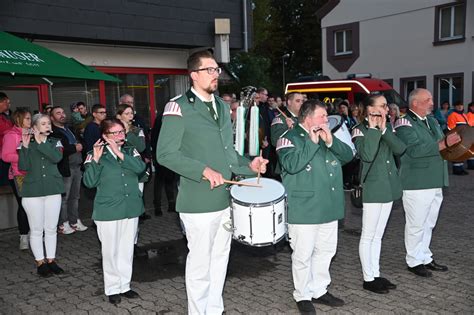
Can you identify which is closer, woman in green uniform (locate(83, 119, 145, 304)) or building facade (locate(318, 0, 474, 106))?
woman in green uniform (locate(83, 119, 145, 304))

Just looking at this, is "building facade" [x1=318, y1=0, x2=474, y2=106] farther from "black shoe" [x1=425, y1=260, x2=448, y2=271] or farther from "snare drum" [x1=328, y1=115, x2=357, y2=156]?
"snare drum" [x1=328, y1=115, x2=357, y2=156]

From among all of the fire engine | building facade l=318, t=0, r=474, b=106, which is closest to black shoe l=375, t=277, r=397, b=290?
the fire engine

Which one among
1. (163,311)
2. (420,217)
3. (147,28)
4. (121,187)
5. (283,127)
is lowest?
(163,311)

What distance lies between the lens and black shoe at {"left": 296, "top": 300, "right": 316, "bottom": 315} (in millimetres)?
4281

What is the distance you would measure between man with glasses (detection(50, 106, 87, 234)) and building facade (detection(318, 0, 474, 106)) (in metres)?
17.8

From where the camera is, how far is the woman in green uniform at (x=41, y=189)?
5414 millimetres

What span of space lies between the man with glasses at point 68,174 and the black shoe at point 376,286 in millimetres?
4425

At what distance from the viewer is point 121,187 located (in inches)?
185

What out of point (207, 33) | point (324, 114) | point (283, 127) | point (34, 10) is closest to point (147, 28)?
point (207, 33)

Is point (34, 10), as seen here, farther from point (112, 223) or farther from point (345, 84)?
point (345, 84)

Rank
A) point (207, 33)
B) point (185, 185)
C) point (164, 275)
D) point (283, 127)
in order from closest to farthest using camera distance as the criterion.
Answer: point (185, 185)
point (164, 275)
point (283, 127)
point (207, 33)

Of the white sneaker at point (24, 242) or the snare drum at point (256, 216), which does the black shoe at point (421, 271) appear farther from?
the white sneaker at point (24, 242)

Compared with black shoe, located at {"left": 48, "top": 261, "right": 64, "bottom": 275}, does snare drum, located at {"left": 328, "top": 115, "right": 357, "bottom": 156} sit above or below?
above

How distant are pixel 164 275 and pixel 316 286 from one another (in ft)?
6.33
